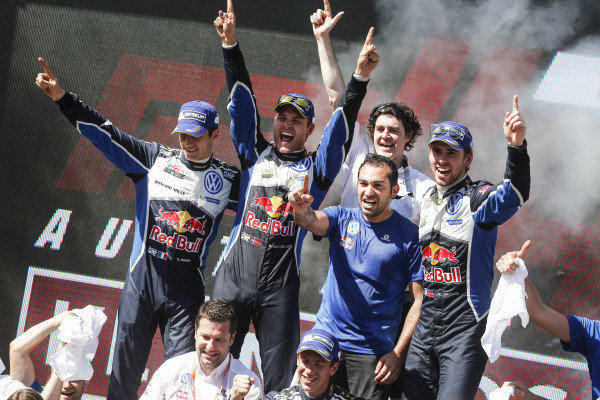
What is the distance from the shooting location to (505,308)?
2.84 meters

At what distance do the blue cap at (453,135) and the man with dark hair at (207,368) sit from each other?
1246mm

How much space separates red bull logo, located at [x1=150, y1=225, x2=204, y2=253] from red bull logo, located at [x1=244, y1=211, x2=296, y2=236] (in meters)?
0.35

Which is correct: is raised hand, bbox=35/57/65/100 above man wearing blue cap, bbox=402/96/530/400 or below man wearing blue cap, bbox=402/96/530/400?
above

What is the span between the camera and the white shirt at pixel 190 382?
→ 316cm

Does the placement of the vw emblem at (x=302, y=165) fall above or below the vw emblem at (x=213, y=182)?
above

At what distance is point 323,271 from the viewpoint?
4539 millimetres

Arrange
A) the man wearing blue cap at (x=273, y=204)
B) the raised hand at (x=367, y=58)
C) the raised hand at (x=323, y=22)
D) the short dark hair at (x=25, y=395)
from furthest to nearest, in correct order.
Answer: the raised hand at (x=323, y=22) < the man wearing blue cap at (x=273, y=204) < the raised hand at (x=367, y=58) < the short dark hair at (x=25, y=395)

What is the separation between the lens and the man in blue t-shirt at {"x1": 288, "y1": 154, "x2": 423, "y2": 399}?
302 centimetres

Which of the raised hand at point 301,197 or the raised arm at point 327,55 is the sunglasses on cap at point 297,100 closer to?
the raised arm at point 327,55

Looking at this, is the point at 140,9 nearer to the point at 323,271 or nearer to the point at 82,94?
the point at 82,94

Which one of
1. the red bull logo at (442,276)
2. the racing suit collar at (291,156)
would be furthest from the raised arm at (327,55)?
the red bull logo at (442,276)

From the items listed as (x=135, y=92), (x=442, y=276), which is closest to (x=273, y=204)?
(x=442, y=276)

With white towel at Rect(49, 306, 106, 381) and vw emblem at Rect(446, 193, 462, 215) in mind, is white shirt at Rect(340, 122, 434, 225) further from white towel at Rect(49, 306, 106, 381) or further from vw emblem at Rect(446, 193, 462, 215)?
white towel at Rect(49, 306, 106, 381)


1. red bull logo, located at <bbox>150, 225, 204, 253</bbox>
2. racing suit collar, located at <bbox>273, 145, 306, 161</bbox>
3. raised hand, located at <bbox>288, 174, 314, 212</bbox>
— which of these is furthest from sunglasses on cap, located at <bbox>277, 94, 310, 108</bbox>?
red bull logo, located at <bbox>150, 225, 204, 253</bbox>
